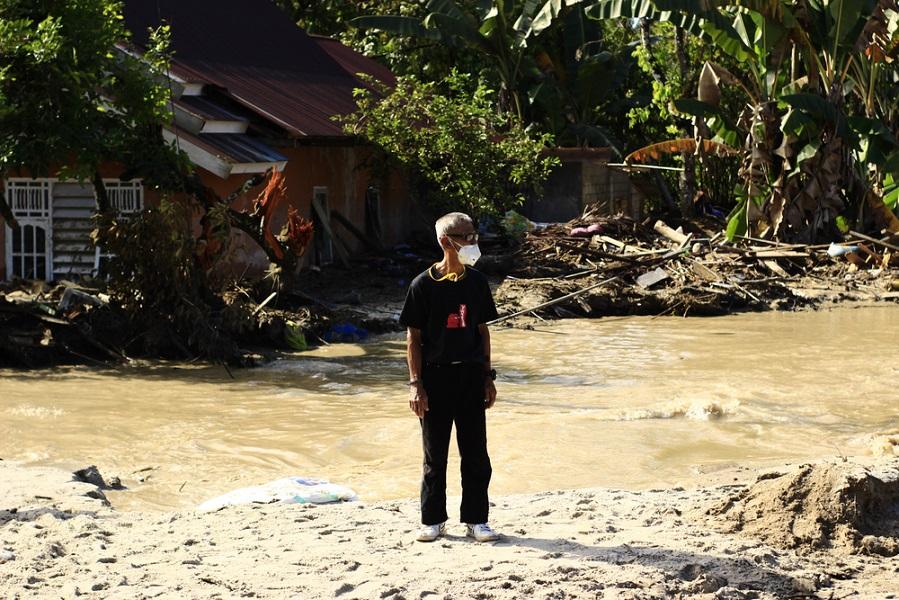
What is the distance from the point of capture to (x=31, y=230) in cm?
1806

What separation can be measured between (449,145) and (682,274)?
4.40 m

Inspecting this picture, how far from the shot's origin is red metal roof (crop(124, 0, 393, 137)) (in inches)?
794

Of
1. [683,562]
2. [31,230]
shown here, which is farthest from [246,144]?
[683,562]

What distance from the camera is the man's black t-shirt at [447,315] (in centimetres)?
632

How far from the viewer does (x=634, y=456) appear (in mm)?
9469

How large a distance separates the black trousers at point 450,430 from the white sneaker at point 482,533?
0.10ft

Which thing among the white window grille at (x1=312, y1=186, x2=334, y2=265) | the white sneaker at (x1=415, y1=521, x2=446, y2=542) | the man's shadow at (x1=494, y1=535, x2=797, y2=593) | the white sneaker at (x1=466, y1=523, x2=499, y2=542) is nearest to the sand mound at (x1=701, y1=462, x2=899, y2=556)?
the man's shadow at (x1=494, y1=535, x2=797, y2=593)

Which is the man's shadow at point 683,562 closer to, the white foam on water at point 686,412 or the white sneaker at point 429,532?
the white sneaker at point 429,532

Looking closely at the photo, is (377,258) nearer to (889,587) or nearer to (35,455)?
(35,455)

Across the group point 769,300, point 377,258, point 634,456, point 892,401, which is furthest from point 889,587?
point 377,258

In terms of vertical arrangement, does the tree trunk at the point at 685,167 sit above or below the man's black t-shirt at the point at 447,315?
above

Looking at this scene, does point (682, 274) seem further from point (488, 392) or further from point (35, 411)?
point (488, 392)

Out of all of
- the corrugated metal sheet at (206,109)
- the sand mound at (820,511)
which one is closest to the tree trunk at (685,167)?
the corrugated metal sheet at (206,109)

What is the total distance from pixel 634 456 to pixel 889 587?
3.66m
